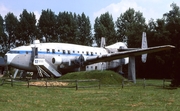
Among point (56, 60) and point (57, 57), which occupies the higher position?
point (57, 57)

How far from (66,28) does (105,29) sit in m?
10.8

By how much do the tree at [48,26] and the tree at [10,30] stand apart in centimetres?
647

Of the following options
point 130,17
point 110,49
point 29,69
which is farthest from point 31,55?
point 130,17

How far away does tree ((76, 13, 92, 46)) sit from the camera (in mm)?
85000

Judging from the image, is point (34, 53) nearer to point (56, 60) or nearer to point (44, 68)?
point (44, 68)

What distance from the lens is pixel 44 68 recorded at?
127 ft

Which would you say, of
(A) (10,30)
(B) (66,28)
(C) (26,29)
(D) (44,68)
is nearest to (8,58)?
(D) (44,68)

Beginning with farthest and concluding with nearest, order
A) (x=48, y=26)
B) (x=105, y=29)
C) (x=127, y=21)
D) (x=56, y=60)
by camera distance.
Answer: (x=127, y=21) → (x=105, y=29) → (x=48, y=26) → (x=56, y=60)

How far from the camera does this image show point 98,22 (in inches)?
3506

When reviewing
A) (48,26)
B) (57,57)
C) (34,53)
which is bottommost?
(57,57)

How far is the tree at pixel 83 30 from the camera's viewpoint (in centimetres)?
8500

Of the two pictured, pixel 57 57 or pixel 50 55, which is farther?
pixel 57 57

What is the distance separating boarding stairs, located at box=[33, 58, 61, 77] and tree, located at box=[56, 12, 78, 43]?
4061 cm

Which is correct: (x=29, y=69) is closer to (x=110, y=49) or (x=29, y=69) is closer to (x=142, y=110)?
(x=110, y=49)
